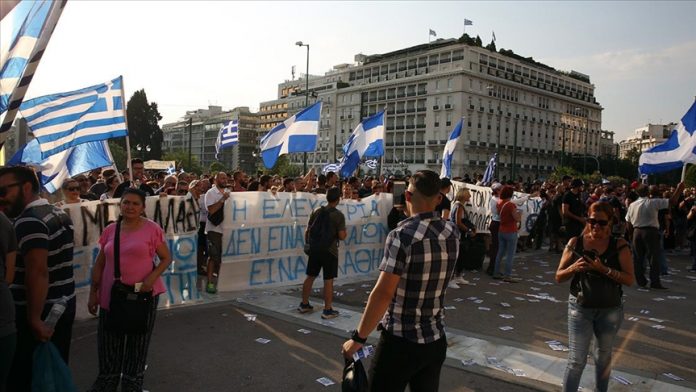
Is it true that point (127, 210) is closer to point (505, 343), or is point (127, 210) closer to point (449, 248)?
point (449, 248)

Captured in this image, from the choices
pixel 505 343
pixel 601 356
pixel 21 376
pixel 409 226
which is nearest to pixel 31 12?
pixel 21 376

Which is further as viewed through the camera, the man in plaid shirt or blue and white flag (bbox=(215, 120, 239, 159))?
blue and white flag (bbox=(215, 120, 239, 159))

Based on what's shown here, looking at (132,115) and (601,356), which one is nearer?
(601,356)

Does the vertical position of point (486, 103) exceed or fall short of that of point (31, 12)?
it exceeds it

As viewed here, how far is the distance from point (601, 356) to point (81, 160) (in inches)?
326

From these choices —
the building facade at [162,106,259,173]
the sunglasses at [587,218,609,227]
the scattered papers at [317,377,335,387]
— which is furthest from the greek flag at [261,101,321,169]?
the building facade at [162,106,259,173]

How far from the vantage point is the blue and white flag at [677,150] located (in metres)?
9.78

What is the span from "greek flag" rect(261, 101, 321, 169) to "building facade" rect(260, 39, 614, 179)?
80161 mm

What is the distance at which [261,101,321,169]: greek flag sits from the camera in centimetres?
1151

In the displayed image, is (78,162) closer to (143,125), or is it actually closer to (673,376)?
(673,376)

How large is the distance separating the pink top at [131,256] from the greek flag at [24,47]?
48.2 inches

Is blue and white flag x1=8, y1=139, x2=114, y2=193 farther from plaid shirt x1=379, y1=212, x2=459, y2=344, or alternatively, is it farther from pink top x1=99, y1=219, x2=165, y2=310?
plaid shirt x1=379, y1=212, x2=459, y2=344

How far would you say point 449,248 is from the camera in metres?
3.08

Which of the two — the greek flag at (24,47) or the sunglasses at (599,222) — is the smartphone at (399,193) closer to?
the sunglasses at (599,222)
